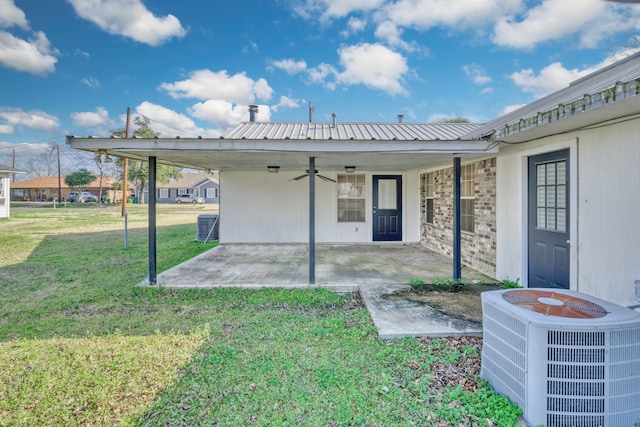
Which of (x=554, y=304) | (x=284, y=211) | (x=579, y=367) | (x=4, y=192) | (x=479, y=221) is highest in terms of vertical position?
(x=4, y=192)

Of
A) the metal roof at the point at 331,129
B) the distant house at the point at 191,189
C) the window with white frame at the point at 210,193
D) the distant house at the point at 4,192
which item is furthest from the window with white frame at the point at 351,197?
the window with white frame at the point at 210,193

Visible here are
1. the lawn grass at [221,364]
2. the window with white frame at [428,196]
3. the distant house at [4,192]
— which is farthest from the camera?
the distant house at [4,192]

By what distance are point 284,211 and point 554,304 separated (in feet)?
28.5

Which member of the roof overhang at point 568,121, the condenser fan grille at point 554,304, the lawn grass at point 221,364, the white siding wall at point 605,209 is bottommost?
the lawn grass at point 221,364

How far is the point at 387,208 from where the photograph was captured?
10648 mm

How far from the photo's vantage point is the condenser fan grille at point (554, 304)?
232cm

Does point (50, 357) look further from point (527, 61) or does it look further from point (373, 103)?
point (373, 103)

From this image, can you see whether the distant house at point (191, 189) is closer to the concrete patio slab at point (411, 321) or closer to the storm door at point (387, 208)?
the storm door at point (387, 208)

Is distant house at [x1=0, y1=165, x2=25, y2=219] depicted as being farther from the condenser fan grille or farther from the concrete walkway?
the condenser fan grille

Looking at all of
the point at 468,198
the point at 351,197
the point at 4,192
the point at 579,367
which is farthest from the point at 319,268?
the point at 4,192

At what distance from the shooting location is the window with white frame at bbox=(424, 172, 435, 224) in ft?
31.7


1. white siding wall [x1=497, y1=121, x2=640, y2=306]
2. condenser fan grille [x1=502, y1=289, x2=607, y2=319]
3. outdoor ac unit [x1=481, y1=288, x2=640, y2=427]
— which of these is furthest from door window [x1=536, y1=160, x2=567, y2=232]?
outdoor ac unit [x1=481, y1=288, x2=640, y2=427]

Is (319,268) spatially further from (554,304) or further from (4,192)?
(4,192)

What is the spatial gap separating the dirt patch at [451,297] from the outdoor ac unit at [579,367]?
1.92m
